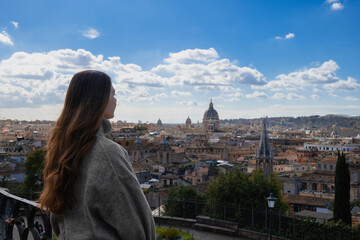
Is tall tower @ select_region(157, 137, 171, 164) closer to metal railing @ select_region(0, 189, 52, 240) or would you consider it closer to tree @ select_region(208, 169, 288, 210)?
tree @ select_region(208, 169, 288, 210)

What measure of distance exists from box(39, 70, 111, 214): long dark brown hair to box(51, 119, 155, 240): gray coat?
0.03 meters

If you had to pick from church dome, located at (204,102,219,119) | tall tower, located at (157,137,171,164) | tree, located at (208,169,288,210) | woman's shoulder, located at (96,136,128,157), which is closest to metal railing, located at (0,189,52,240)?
woman's shoulder, located at (96,136,128,157)

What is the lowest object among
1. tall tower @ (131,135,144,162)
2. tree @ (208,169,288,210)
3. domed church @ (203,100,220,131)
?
tall tower @ (131,135,144,162)

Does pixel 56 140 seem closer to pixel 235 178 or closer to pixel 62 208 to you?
pixel 62 208

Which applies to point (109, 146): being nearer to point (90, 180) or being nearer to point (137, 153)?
→ point (90, 180)

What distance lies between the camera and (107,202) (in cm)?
121

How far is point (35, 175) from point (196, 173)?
14469 millimetres

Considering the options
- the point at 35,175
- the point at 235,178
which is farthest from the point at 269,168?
the point at 35,175

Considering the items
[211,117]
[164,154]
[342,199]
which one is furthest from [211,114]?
[342,199]

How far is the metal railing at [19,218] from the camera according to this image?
2039mm

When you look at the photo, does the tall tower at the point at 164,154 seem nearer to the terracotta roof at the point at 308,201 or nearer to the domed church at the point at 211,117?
the terracotta roof at the point at 308,201

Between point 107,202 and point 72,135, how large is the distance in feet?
0.89

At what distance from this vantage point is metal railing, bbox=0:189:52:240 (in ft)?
6.69

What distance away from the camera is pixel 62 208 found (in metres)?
1.25
